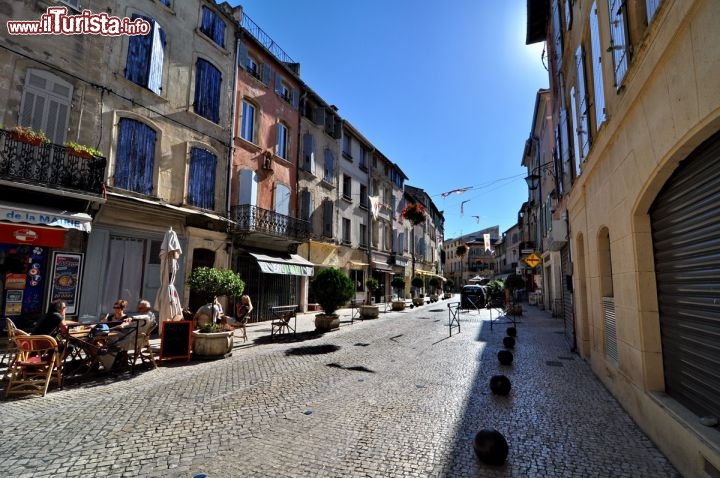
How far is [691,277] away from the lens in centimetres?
347

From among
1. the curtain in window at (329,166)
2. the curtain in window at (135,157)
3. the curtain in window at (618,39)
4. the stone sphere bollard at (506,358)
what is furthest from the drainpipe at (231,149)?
the curtain in window at (618,39)

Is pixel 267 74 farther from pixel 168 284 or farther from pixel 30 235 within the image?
pixel 168 284

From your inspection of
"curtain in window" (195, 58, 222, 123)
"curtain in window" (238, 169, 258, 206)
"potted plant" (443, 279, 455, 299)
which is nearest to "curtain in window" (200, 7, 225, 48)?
"curtain in window" (195, 58, 222, 123)

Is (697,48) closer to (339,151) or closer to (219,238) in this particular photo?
(219,238)

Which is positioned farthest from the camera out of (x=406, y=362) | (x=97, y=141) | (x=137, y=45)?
(x=137, y=45)

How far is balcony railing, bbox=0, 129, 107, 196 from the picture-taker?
8289 mm

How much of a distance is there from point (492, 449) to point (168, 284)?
26.8 feet

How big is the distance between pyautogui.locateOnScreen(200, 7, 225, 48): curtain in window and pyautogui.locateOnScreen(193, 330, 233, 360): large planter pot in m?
12.2

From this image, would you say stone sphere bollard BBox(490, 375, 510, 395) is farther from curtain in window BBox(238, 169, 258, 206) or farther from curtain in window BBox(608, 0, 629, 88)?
curtain in window BBox(238, 169, 258, 206)

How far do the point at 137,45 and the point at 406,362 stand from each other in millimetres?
12826

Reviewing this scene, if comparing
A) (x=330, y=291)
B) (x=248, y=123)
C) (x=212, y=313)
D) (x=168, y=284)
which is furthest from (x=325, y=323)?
(x=248, y=123)

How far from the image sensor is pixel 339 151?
78.0ft

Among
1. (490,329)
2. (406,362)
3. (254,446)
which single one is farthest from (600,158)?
(490,329)

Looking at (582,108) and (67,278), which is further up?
(582,108)
